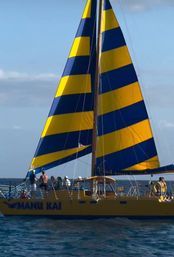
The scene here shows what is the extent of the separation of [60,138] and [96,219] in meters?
4.92

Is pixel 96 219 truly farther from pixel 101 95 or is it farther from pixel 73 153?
pixel 101 95

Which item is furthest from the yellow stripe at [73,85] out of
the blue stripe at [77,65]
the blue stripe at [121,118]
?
the blue stripe at [121,118]

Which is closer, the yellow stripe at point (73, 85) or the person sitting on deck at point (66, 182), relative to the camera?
the person sitting on deck at point (66, 182)

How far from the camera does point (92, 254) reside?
25.7 meters

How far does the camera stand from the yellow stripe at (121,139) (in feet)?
122

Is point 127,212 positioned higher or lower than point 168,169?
lower

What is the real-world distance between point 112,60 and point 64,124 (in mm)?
4490

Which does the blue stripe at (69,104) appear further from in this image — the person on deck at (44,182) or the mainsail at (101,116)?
the person on deck at (44,182)

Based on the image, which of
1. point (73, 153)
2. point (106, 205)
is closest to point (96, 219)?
point (106, 205)

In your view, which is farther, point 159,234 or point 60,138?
point 60,138

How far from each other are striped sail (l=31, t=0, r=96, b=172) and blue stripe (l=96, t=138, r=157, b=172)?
1.36 metres

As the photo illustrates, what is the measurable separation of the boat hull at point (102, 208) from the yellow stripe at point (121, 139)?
3151mm

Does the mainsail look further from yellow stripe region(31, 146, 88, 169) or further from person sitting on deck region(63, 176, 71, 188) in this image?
person sitting on deck region(63, 176, 71, 188)

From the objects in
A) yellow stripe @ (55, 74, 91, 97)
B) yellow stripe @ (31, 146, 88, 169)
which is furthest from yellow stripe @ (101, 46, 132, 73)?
yellow stripe @ (31, 146, 88, 169)
